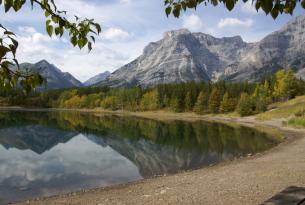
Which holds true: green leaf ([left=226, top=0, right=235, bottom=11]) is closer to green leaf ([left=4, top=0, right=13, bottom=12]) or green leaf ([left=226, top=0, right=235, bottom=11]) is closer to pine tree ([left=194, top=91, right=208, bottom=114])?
green leaf ([left=4, top=0, right=13, bottom=12])

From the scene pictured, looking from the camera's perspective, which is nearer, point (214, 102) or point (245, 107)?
point (245, 107)

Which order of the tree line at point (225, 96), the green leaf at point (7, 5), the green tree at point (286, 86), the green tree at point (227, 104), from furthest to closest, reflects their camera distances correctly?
the green tree at point (227, 104) < the green tree at point (286, 86) < the tree line at point (225, 96) < the green leaf at point (7, 5)

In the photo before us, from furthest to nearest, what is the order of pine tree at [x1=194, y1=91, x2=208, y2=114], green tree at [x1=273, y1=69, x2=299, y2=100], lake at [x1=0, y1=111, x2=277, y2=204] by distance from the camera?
pine tree at [x1=194, y1=91, x2=208, y2=114]
green tree at [x1=273, y1=69, x2=299, y2=100]
lake at [x1=0, y1=111, x2=277, y2=204]

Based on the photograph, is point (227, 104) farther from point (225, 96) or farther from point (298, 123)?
point (298, 123)

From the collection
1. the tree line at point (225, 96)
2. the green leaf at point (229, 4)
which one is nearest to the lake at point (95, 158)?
the green leaf at point (229, 4)

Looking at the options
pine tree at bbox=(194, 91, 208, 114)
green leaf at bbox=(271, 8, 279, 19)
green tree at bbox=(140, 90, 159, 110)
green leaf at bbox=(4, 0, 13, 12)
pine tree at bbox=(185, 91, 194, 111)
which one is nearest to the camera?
green leaf at bbox=(4, 0, 13, 12)

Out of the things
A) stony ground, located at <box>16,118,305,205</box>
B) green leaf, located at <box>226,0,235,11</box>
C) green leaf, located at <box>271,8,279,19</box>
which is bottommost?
stony ground, located at <box>16,118,305,205</box>

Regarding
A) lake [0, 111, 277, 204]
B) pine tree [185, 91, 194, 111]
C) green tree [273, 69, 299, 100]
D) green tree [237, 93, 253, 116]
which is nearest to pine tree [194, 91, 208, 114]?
pine tree [185, 91, 194, 111]

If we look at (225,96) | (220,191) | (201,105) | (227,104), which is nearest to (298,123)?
(220,191)

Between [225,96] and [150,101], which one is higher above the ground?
[225,96]

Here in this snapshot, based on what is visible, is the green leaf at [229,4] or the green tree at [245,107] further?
the green tree at [245,107]

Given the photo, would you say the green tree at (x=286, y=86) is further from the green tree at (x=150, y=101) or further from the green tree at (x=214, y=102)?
the green tree at (x=150, y=101)

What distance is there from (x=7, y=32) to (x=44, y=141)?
225 feet


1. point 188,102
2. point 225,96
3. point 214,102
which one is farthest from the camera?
point 188,102
